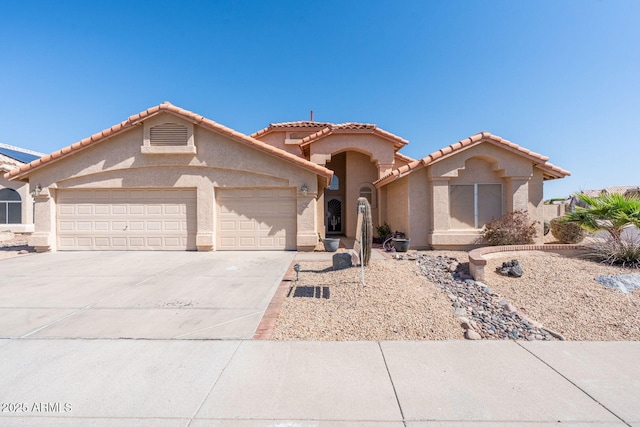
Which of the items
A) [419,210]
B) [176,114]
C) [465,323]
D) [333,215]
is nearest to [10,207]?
[176,114]

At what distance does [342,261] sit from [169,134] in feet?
27.1

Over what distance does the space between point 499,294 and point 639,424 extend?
3781 millimetres

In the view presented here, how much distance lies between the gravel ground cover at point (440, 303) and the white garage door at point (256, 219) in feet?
11.7

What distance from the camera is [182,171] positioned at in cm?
1052

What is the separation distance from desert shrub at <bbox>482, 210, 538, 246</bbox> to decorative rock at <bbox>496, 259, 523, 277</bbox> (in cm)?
306

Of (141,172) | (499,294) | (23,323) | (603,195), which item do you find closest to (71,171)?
(141,172)

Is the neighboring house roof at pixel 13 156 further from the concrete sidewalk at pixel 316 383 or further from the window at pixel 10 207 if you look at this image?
the concrete sidewalk at pixel 316 383

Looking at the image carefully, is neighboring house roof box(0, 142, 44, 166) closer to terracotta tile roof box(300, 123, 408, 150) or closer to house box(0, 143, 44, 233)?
house box(0, 143, 44, 233)

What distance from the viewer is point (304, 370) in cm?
298

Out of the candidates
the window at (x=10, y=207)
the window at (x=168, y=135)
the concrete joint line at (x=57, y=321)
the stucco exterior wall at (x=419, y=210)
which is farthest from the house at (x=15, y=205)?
the stucco exterior wall at (x=419, y=210)

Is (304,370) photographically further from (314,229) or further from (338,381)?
(314,229)

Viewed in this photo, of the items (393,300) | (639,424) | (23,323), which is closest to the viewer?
(639,424)

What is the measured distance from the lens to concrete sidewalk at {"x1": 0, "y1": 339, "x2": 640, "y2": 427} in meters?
2.36

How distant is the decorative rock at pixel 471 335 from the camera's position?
373cm
